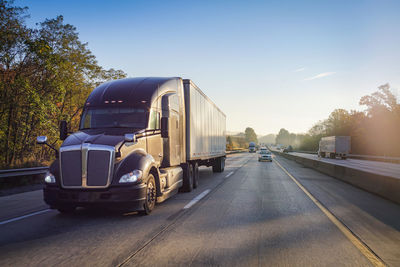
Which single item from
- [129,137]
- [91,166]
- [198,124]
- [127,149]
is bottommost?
[91,166]

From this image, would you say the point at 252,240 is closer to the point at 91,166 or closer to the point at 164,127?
the point at 91,166

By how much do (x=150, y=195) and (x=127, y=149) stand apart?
1.28 meters

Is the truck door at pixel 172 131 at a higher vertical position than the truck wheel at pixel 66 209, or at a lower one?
higher

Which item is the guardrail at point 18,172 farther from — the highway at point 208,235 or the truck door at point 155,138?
the truck door at point 155,138

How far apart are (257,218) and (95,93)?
5458mm

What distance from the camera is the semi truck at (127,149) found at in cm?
610

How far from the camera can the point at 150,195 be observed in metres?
6.93

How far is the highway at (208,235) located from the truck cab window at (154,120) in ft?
7.04

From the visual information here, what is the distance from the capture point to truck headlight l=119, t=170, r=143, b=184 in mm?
6145

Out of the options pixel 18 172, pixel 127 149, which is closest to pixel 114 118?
pixel 127 149

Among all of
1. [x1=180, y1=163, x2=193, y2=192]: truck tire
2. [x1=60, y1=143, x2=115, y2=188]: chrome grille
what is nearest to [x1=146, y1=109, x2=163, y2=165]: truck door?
[x1=60, y1=143, x2=115, y2=188]: chrome grille

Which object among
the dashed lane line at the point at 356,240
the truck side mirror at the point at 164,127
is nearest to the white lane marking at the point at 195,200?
the truck side mirror at the point at 164,127

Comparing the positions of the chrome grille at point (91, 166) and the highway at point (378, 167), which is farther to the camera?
the highway at point (378, 167)

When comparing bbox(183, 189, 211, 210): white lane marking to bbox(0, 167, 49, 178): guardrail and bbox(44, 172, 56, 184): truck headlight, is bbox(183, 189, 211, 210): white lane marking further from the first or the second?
bbox(0, 167, 49, 178): guardrail
